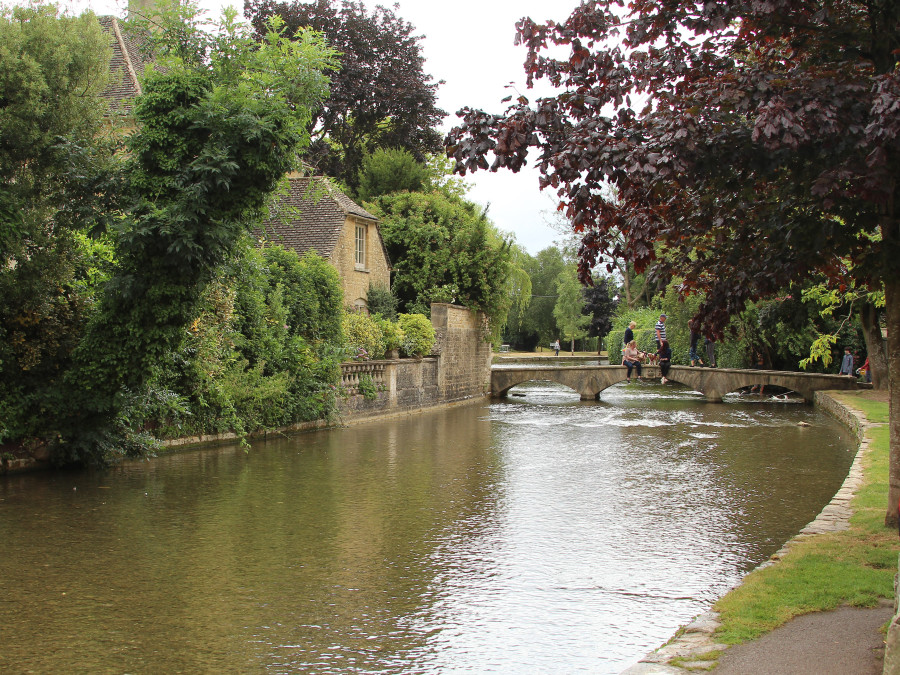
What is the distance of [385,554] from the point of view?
8.96 meters

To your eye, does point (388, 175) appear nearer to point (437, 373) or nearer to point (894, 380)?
point (437, 373)

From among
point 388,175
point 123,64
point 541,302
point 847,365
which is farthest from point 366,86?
point 541,302

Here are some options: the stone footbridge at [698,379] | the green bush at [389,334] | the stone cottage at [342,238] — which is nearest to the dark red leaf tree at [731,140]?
the green bush at [389,334]

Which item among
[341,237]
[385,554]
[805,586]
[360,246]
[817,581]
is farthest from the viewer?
[360,246]

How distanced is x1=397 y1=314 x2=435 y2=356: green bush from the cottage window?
347cm

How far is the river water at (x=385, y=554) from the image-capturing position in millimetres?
6191

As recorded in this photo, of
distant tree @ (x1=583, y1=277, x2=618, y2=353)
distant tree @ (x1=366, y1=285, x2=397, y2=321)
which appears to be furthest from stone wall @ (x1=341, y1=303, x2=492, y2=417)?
distant tree @ (x1=583, y1=277, x2=618, y2=353)

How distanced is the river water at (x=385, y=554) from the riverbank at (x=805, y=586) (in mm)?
569

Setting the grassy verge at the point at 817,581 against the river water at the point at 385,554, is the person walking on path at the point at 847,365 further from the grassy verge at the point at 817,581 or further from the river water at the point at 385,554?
the grassy verge at the point at 817,581

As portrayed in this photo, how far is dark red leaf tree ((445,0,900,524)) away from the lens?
6883 mm

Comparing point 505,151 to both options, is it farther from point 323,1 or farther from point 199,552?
point 323,1

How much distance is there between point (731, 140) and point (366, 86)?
34.1 metres

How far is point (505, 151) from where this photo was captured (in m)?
7.46

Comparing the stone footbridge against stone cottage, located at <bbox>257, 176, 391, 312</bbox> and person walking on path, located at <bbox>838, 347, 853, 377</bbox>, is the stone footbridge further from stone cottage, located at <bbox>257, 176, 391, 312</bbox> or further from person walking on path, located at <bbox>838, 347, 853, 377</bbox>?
stone cottage, located at <bbox>257, 176, 391, 312</bbox>
